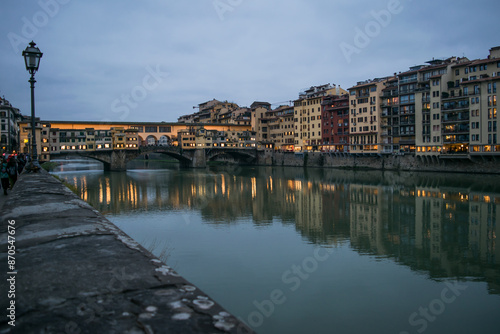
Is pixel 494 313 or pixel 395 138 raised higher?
pixel 395 138

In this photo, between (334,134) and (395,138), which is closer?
(395,138)

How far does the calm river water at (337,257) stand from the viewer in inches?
342

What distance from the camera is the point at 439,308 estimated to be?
9.09m

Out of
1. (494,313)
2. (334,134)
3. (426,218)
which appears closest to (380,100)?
(334,134)

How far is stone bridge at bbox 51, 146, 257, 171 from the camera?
212 feet

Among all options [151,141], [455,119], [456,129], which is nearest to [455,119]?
[455,119]

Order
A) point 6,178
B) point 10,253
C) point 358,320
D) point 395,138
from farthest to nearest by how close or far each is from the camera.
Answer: point 395,138
point 6,178
point 358,320
point 10,253

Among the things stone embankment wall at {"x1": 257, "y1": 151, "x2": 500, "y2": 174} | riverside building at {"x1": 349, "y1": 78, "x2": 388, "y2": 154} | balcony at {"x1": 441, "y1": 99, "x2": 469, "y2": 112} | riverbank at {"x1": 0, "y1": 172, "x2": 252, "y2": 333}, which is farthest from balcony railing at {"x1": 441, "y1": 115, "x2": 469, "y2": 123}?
riverbank at {"x1": 0, "y1": 172, "x2": 252, "y2": 333}

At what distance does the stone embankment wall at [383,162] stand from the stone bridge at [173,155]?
4.71 m

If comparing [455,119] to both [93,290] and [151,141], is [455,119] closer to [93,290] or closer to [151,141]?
[93,290]

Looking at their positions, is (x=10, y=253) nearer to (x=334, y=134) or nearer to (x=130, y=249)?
(x=130, y=249)

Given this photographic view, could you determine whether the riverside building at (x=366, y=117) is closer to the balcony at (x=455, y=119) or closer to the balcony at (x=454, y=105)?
the balcony at (x=455, y=119)

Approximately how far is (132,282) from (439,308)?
8.38 m

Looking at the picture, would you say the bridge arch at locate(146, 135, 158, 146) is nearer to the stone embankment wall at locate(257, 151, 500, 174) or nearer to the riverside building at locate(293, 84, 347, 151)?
the stone embankment wall at locate(257, 151, 500, 174)
